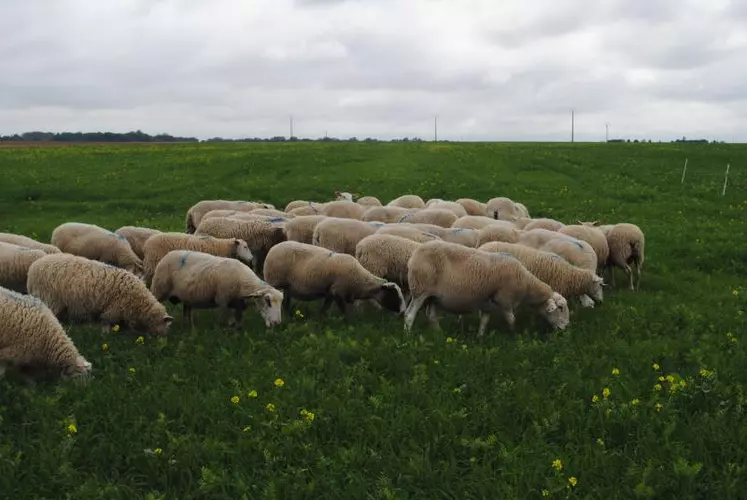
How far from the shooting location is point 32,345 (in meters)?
6.52

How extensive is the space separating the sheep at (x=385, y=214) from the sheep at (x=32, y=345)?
8.51 metres

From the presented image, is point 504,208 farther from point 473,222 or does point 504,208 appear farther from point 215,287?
point 215,287

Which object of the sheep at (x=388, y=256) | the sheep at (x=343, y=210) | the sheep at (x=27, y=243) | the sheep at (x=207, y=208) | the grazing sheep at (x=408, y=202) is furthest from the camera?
the grazing sheep at (x=408, y=202)

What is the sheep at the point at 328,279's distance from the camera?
938cm

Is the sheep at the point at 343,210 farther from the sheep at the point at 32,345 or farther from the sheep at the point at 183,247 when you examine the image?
the sheep at the point at 32,345

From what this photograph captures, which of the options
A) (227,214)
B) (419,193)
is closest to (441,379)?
(227,214)

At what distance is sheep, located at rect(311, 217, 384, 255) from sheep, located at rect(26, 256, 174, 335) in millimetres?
3908

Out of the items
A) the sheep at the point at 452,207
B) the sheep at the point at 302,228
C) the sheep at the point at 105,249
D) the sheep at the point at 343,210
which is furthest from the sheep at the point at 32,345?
the sheep at the point at 452,207

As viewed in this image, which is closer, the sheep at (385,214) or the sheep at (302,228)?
the sheep at (302,228)

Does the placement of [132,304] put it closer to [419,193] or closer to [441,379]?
[441,379]

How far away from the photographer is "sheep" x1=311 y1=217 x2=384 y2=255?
453 inches

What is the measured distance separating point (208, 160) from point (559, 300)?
2899 centimetres

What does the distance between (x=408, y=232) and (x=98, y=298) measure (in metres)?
5.25

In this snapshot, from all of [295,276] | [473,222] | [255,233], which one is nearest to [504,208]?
[473,222]
